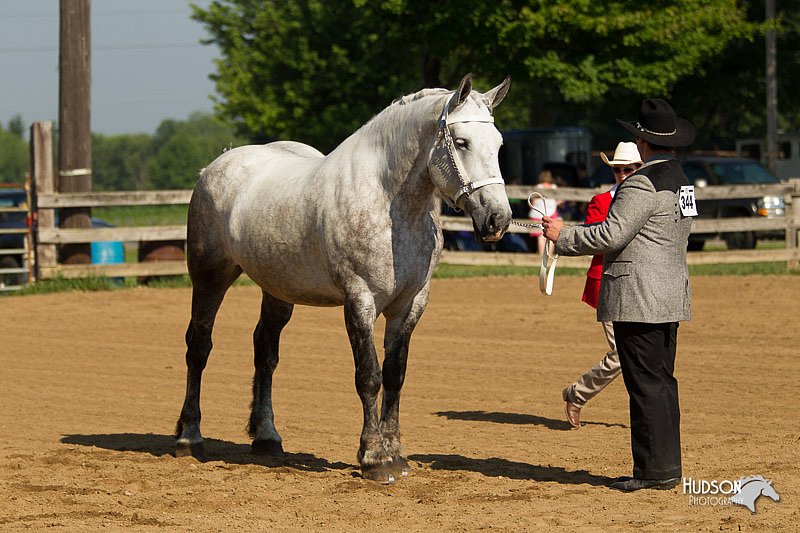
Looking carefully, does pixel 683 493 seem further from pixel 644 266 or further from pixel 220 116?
pixel 220 116

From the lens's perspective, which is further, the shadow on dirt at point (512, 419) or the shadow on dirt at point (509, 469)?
the shadow on dirt at point (512, 419)

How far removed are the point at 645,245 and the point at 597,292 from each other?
1981mm

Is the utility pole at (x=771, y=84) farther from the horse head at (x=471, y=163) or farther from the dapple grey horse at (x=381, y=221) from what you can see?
the horse head at (x=471, y=163)

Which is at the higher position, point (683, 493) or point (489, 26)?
point (489, 26)

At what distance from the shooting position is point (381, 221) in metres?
6.59

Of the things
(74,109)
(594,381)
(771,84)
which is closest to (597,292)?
(594,381)

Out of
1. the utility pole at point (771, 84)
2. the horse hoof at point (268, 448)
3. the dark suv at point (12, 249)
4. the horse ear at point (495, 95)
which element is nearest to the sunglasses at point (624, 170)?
the horse ear at point (495, 95)

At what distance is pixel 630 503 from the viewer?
597 centimetres

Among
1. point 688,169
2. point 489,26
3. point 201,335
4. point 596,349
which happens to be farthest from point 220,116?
point 201,335

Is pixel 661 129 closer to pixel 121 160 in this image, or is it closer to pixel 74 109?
pixel 74 109

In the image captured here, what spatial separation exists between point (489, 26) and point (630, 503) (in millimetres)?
22526

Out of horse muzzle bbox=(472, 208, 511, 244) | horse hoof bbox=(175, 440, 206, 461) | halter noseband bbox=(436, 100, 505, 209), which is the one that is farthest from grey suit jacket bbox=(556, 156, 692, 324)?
horse hoof bbox=(175, 440, 206, 461)

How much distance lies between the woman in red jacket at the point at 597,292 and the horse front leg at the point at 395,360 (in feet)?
5.12

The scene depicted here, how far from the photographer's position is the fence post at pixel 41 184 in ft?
60.3
